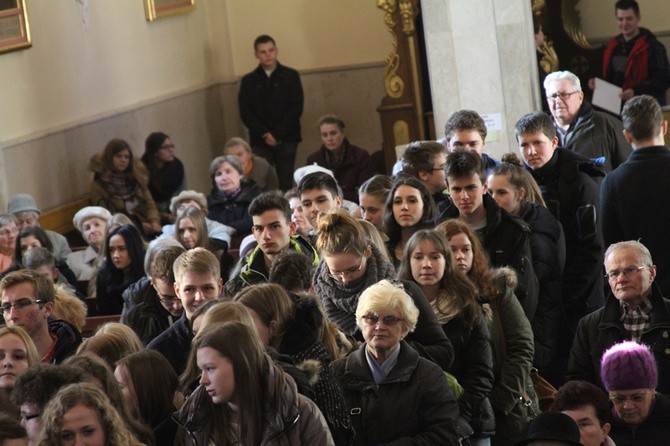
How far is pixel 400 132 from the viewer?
43.0ft

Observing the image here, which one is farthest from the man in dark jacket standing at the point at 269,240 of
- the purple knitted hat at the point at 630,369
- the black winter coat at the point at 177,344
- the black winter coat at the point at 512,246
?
the purple knitted hat at the point at 630,369

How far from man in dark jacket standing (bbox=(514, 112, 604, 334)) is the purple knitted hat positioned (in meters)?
1.91

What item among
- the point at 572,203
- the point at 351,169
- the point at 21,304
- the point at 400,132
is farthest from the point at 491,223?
the point at 400,132

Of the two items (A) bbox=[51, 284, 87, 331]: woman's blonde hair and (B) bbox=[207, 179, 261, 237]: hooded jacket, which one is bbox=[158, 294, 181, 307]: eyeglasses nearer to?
(A) bbox=[51, 284, 87, 331]: woman's blonde hair

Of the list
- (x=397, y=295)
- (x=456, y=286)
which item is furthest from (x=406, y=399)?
(x=456, y=286)

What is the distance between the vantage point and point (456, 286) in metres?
5.94

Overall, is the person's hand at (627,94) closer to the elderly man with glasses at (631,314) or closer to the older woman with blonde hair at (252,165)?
the older woman with blonde hair at (252,165)

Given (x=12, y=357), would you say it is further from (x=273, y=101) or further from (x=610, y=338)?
(x=273, y=101)

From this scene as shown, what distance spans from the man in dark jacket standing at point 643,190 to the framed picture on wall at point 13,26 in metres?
6.39

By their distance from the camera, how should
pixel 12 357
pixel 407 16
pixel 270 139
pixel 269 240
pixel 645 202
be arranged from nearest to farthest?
pixel 12 357
pixel 645 202
pixel 269 240
pixel 407 16
pixel 270 139

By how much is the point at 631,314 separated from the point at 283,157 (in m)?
9.00

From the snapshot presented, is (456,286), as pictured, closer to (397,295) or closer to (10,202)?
(397,295)

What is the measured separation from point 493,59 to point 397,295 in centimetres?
602

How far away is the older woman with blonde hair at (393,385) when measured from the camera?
5.20 metres
